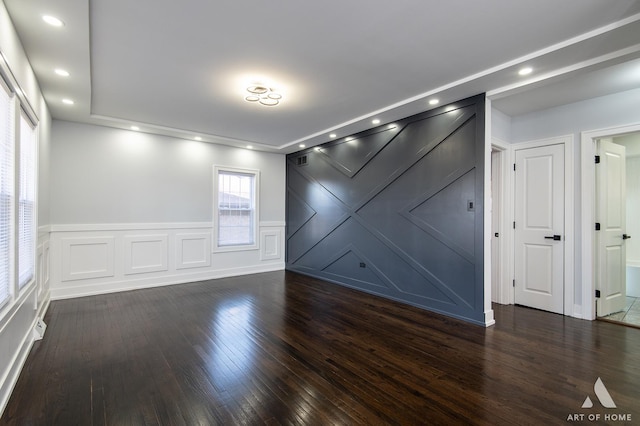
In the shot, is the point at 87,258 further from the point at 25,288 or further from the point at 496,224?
the point at 496,224

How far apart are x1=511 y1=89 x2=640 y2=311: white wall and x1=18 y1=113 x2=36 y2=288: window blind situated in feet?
19.8

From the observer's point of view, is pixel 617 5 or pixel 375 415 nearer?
pixel 375 415

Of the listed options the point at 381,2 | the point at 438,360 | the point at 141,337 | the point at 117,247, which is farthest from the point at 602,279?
the point at 117,247

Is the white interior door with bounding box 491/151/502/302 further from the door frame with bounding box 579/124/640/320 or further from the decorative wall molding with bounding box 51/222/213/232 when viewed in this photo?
the decorative wall molding with bounding box 51/222/213/232

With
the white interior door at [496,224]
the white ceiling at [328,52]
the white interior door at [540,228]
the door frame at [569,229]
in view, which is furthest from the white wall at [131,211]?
the door frame at [569,229]

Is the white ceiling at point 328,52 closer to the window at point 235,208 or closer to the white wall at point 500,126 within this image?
the white wall at point 500,126

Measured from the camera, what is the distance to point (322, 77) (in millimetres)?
3344

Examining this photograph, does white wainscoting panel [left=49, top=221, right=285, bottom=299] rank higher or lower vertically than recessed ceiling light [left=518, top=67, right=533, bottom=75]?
lower

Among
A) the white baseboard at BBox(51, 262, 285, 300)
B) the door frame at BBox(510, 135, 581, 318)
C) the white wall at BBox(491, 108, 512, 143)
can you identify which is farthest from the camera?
the white baseboard at BBox(51, 262, 285, 300)

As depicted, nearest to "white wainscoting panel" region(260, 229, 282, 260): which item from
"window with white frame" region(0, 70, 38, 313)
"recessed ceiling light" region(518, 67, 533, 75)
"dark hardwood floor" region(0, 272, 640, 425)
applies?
"dark hardwood floor" region(0, 272, 640, 425)

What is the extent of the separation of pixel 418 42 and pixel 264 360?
316 centimetres

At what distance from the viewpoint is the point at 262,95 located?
148 inches

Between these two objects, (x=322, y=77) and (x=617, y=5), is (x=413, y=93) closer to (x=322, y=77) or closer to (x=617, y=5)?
(x=322, y=77)

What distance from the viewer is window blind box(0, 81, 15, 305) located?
213 cm
